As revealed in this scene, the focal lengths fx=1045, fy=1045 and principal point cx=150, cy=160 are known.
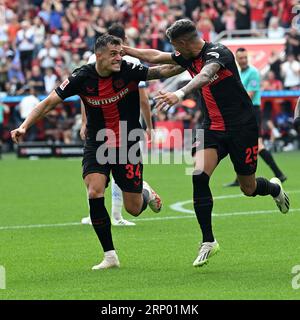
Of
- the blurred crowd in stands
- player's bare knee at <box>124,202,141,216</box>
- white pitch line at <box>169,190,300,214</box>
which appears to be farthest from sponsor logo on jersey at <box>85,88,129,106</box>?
the blurred crowd in stands

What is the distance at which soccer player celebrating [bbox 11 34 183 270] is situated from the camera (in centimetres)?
988

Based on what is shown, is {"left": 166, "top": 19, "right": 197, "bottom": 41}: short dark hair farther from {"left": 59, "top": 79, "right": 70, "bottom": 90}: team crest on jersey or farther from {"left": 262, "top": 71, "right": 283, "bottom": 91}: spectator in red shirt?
{"left": 262, "top": 71, "right": 283, "bottom": 91}: spectator in red shirt

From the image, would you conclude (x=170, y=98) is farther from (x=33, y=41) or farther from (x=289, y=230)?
(x=33, y=41)

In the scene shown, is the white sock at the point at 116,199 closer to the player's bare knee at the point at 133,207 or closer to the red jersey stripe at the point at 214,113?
the player's bare knee at the point at 133,207

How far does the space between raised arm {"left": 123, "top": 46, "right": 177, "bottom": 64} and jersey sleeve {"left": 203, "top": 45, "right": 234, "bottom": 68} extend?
48 centimetres

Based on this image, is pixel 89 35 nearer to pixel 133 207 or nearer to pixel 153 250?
pixel 153 250

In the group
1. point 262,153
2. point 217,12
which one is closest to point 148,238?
point 262,153

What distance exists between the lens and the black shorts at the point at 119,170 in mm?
10062

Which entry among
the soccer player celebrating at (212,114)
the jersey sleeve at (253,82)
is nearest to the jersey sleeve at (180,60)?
the soccer player celebrating at (212,114)

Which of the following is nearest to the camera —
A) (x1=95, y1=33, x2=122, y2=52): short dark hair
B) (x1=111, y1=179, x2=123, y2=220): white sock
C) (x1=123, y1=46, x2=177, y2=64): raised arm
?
(x1=95, y1=33, x2=122, y2=52): short dark hair

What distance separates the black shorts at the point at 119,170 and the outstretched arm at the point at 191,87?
1.19 metres

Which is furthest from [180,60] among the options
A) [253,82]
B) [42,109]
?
[253,82]
